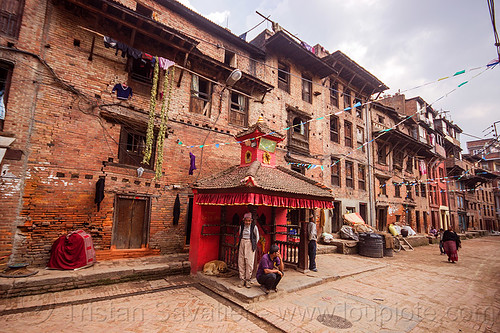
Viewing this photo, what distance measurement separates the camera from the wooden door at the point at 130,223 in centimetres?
903

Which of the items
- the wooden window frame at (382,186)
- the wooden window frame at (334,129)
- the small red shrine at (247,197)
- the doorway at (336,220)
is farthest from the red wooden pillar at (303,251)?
the wooden window frame at (382,186)

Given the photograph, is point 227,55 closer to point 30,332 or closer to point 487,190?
point 30,332

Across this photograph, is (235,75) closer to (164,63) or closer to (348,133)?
(164,63)

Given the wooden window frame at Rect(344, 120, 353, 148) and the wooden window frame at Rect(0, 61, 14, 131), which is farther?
the wooden window frame at Rect(344, 120, 353, 148)

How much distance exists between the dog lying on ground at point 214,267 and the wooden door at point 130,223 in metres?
3.10

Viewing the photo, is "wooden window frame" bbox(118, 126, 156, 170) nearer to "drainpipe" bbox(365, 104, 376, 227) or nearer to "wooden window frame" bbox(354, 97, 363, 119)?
"drainpipe" bbox(365, 104, 376, 227)

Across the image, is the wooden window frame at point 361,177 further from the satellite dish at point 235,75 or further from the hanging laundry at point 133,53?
the hanging laundry at point 133,53

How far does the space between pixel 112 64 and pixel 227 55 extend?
648 cm

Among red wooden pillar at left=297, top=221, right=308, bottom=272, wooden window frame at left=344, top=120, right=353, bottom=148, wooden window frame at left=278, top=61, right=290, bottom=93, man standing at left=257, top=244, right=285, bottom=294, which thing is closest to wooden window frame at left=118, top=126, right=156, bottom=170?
man standing at left=257, top=244, right=285, bottom=294

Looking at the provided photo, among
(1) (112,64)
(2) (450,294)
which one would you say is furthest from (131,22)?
(2) (450,294)

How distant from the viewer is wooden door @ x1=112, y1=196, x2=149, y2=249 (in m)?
9.03

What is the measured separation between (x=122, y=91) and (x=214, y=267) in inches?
300

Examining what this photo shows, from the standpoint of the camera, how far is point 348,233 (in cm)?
1534

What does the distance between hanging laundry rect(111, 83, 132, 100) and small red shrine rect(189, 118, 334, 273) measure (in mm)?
4758
